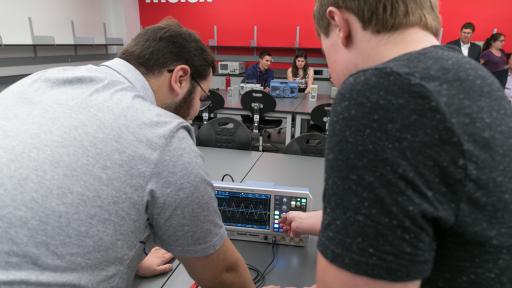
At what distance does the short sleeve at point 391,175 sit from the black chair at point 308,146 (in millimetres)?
1937

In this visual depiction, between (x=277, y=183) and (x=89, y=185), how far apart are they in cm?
125

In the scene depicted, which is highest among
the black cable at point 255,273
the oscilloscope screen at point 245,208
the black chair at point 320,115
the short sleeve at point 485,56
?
the short sleeve at point 485,56

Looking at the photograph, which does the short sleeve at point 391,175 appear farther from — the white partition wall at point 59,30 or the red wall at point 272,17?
the red wall at point 272,17

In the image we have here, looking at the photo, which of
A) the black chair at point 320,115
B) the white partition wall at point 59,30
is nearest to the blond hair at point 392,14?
the black chair at point 320,115

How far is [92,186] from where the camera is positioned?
2.09ft

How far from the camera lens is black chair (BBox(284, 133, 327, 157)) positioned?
2383 millimetres

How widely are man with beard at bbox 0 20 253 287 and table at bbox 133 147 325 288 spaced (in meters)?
0.33

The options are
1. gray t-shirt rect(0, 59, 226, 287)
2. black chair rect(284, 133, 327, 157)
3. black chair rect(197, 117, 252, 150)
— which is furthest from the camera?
black chair rect(197, 117, 252, 150)

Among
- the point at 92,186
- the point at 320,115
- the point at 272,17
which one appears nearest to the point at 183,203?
the point at 92,186

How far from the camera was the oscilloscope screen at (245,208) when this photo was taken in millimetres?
1154

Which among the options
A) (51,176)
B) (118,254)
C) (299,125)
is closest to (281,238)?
(118,254)

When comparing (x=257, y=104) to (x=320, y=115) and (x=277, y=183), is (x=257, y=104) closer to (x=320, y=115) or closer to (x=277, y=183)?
(x=320, y=115)

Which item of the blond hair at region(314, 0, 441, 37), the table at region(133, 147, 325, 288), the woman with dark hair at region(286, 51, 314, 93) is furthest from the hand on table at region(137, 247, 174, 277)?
the woman with dark hair at region(286, 51, 314, 93)

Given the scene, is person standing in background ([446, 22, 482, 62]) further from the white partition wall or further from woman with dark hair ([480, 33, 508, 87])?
the white partition wall
